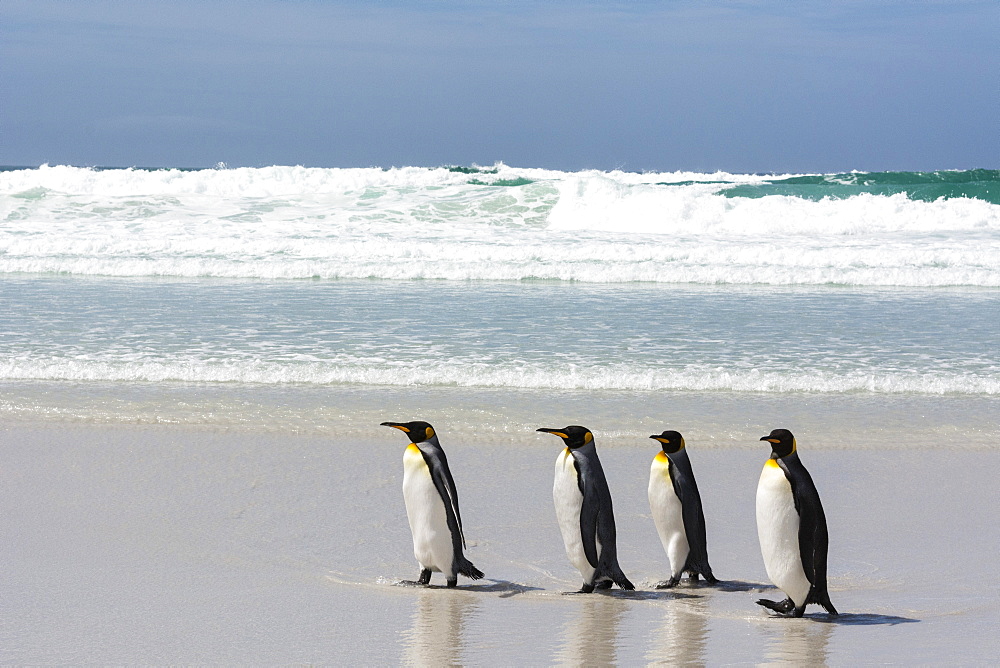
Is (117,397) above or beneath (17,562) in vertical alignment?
above

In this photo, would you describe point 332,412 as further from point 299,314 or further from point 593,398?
point 299,314

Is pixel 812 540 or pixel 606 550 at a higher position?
pixel 812 540

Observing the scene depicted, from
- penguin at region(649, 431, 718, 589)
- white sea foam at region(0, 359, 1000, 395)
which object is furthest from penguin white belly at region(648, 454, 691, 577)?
white sea foam at region(0, 359, 1000, 395)

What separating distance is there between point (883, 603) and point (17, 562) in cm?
297

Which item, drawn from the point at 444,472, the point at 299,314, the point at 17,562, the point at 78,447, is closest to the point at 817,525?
the point at 444,472

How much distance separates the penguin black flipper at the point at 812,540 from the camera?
323cm

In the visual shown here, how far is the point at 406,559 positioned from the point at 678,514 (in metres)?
1.03

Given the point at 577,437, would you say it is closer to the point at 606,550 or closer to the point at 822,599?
the point at 606,550

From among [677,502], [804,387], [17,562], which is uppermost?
[804,387]

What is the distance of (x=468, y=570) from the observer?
3555 millimetres

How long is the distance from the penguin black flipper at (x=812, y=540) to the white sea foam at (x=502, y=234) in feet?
29.4

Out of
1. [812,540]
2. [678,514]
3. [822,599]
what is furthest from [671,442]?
[822,599]

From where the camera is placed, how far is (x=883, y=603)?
11.1 feet

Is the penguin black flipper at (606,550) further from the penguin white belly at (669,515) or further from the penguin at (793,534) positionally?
the penguin at (793,534)
